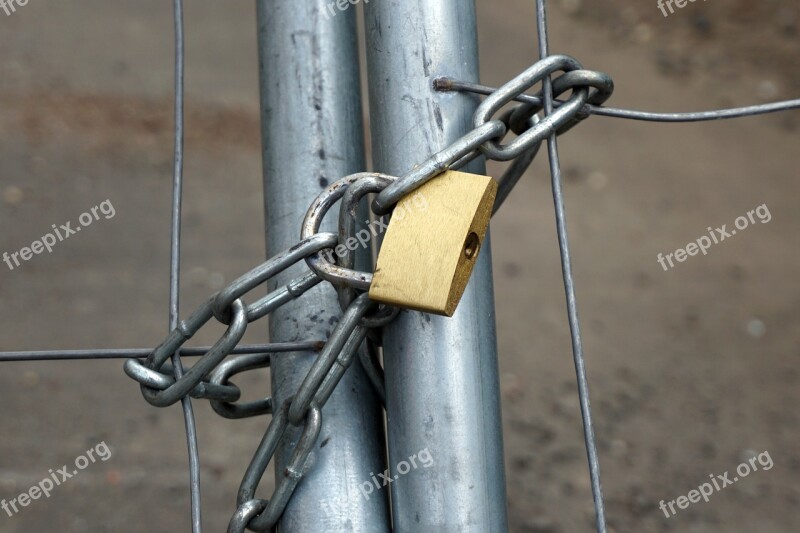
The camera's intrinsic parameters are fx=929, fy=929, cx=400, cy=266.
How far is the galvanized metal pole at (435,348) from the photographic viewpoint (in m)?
0.47

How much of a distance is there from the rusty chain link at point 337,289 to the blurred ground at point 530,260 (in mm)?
1302

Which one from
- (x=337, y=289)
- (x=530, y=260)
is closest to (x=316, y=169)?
(x=337, y=289)

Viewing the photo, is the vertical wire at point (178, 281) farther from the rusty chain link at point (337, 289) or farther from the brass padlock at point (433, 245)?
the brass padlock at point (433, 245)

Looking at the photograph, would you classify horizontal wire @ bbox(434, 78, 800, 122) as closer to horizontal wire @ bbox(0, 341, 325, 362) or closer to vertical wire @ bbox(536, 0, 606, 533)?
vertical wire @ bbox(536, 0, 606, 533)

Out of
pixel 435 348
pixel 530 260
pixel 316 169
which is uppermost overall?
pixel 530 260

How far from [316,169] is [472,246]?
129mm

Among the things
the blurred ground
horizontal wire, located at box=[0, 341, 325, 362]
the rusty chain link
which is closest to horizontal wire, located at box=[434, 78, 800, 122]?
the rusty chain link

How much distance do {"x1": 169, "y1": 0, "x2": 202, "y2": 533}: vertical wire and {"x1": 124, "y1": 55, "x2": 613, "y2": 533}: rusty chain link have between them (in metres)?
0.01

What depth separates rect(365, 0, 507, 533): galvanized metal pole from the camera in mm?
465

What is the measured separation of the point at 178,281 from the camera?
505 mm

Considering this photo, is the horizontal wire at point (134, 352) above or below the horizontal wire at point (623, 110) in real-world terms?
below

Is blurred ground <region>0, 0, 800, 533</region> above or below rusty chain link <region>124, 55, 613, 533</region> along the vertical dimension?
above

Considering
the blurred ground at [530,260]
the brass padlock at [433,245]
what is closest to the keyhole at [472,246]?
the brass padlock at [433,245]

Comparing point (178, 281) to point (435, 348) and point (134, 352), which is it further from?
point (435, 348)
